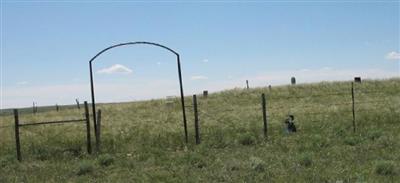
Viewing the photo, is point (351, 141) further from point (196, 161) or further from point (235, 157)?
point (196, 161)

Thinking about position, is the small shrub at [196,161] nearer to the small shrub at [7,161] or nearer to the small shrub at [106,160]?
the small shrub at [106,160]

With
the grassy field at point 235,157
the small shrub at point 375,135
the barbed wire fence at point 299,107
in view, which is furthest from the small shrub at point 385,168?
the barbed wire fence at point 299,107

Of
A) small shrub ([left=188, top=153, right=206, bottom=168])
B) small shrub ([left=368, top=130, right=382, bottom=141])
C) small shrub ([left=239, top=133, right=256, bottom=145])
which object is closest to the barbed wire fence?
small shrub ([left=368, top=130, right=382, bottom=141])

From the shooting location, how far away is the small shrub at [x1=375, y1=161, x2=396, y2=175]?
33.2ft

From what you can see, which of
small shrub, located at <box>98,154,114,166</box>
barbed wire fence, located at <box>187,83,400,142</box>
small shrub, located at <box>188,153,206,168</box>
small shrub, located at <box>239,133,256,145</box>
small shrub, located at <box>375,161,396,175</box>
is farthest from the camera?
barbed wire fence, located at <box>187,83,400,142</box>

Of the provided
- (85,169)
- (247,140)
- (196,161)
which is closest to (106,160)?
(85,169)

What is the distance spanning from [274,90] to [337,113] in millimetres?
16105

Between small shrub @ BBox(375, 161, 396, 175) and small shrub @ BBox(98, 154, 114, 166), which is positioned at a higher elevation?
small shrub @ BBox(98, 154, 114, 166)

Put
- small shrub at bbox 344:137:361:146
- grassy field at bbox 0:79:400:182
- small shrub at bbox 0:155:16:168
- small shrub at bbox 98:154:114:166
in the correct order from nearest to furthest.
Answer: grassy field at bbox 0:79:400:182 → small shrub at bbox 98:154:114:166 → small shrub at bbox 0:155:16:168 → small shrub at bbox 344:137:361:146

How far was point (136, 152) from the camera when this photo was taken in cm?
1570

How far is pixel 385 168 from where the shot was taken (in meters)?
10.2

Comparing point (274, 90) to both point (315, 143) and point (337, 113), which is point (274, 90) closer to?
point (337, 113)

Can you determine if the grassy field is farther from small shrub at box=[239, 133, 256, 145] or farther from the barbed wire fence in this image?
the barbed wire fence

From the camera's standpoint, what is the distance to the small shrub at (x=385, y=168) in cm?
1012
